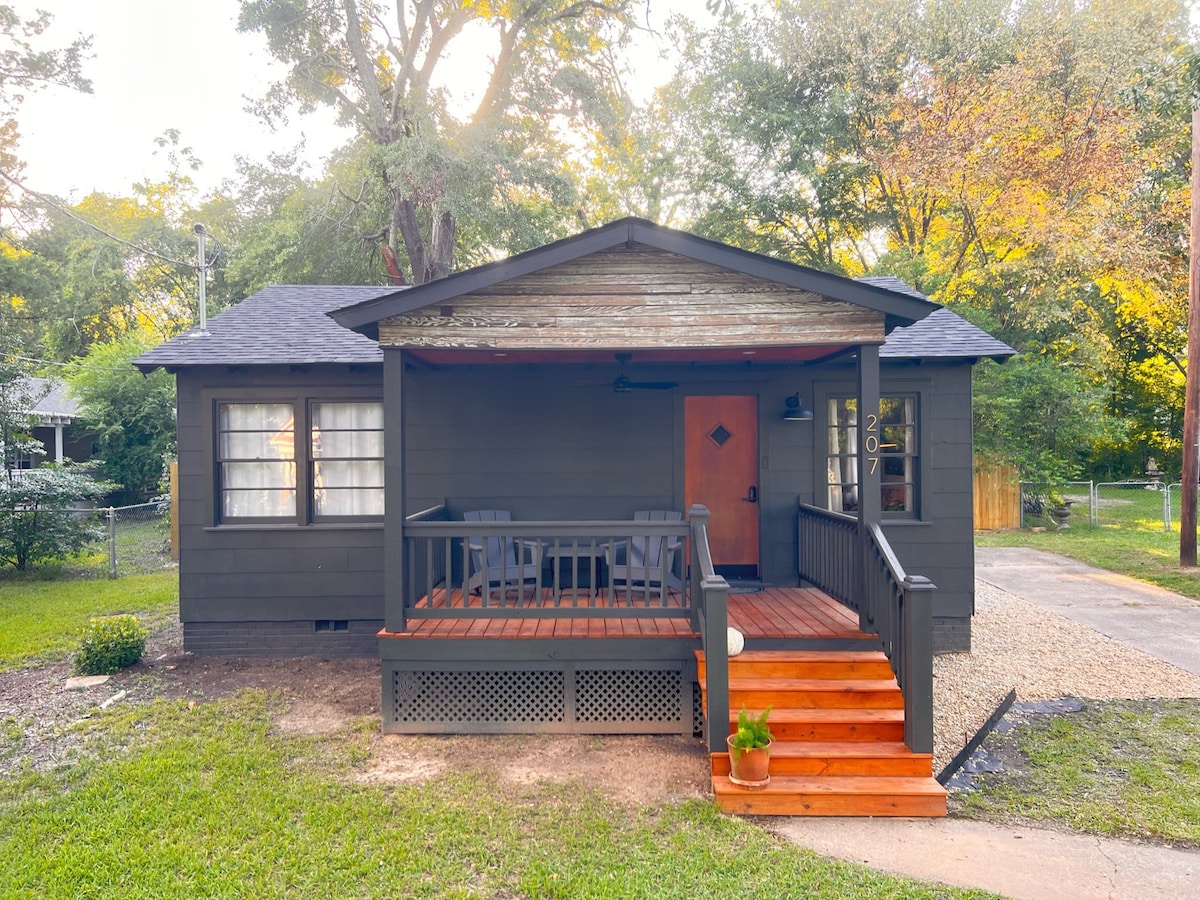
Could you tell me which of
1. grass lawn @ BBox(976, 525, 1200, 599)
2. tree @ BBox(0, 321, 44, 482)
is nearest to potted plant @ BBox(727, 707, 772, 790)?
grass lawn @ BBox(976, 525, 1200, 599)

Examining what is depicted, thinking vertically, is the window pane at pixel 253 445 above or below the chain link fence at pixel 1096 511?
above

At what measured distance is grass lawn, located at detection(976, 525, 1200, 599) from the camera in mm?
10089

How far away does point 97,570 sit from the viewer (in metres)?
11.1

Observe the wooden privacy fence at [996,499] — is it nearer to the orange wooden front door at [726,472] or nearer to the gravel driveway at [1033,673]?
the gravel driveway at [1033,673]

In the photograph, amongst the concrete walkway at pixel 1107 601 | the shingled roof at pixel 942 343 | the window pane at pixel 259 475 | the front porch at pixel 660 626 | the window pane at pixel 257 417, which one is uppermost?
the shingled roof at pixel 942 343

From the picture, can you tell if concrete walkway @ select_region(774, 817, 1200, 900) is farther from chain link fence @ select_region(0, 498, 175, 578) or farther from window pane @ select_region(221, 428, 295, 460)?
chain link fence @ select_region(0, 498, 175, 578)

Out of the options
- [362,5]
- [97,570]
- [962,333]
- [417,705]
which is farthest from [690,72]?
[417,705]

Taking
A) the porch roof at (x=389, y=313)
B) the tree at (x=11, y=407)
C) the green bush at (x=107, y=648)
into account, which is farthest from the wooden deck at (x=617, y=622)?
the tree at (x=11, y=407)

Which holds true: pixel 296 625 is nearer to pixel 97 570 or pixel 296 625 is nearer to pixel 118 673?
pixel 118 673

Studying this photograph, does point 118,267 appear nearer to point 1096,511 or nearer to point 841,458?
point 841,458

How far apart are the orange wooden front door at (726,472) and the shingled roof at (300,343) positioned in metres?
1.56

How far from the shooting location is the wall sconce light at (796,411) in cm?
652

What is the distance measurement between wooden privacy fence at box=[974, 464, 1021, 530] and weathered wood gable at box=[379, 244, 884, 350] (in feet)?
42.0

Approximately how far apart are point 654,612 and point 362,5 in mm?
16312
